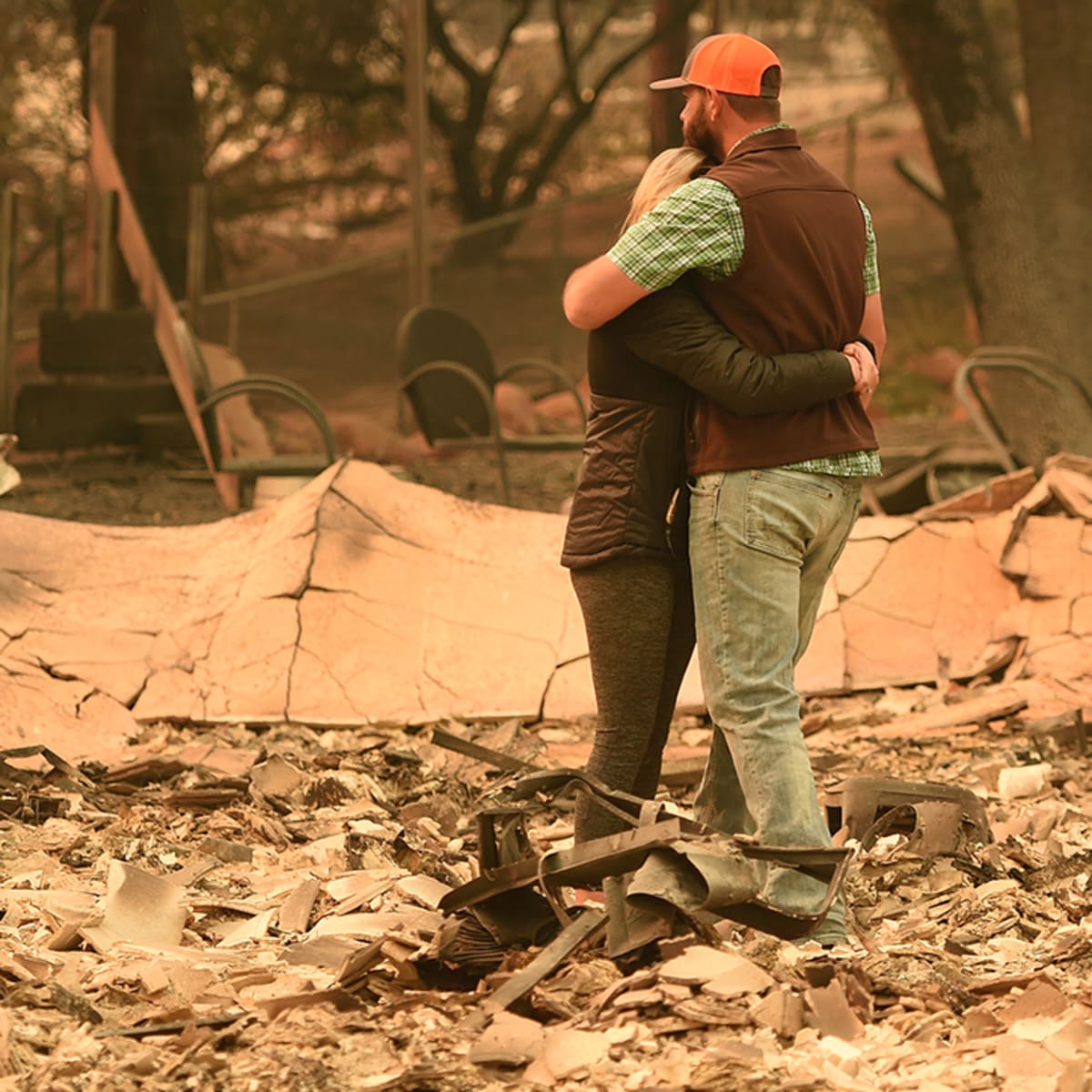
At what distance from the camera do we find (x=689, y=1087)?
2.87 m

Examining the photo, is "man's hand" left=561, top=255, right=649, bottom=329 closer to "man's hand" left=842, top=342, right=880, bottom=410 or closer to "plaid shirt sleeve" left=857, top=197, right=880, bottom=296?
"man's hand" left=842, top=342, right=880, bottom=410

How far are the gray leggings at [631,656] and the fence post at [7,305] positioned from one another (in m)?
5.94

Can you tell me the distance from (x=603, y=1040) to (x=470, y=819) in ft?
5.68

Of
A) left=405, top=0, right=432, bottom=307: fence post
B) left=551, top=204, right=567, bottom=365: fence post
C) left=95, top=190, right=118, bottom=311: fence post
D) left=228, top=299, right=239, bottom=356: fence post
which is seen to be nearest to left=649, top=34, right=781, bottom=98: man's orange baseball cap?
left=405, top=0, right=432, bottom=307: fence post

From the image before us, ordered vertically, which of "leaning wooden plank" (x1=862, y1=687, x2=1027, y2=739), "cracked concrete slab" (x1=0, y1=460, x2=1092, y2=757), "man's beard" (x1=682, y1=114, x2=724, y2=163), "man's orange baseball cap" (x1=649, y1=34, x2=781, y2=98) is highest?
"man's orange baseball cap" (x1=649, y1=34, x2=781, y2=98)

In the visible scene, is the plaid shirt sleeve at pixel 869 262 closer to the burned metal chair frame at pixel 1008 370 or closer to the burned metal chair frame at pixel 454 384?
the burned metal chair frame at pixel 1008 370

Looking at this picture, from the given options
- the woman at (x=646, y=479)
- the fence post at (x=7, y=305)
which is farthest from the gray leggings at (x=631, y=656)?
the fence post at (x=7, y=305)

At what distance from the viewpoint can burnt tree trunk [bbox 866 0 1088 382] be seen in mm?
8734

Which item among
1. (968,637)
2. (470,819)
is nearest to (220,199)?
(968,637)

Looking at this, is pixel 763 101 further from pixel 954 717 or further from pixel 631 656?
pixel 954 717

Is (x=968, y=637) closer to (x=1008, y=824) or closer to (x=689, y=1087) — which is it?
(x=1008, y=824)

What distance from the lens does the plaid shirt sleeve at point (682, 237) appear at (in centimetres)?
324

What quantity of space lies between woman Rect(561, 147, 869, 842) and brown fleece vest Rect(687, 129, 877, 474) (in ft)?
0.14

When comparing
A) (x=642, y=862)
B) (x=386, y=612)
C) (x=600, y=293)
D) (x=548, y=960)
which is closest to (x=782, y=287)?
(x=600, y=293)
